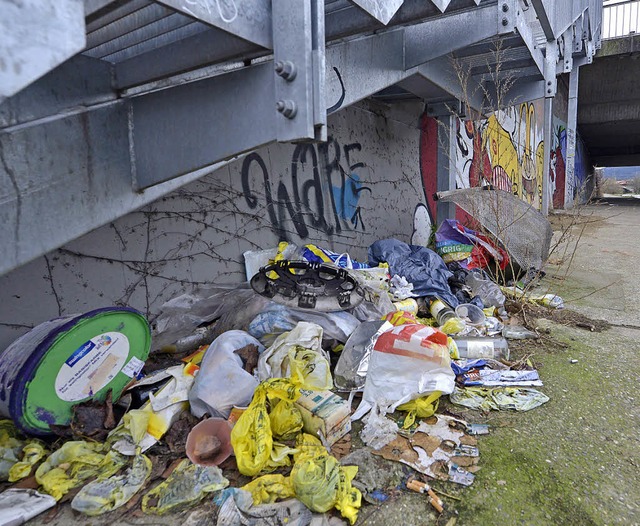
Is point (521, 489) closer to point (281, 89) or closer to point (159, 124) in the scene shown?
point (281, 89)

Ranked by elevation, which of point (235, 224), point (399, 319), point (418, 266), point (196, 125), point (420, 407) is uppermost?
point (196, 125)

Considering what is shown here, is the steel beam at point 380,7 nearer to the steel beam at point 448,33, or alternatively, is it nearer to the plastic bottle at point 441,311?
the steel beam at point 448,33

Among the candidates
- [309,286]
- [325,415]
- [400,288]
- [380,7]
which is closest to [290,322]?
[309,286]

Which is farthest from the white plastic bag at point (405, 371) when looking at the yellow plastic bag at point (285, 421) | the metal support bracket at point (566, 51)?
the metal support bracket at point (566, 51)

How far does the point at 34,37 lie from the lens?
0.76m

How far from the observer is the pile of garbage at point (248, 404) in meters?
1.60

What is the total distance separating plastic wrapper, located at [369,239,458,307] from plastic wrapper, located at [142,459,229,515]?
8.71 feet

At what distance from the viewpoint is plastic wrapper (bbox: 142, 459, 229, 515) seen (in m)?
1.56

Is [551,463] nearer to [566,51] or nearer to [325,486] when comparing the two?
[325,486]

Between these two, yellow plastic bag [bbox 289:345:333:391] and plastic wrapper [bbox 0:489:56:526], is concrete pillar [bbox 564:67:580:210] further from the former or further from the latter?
plastic wrapper [bbox 0:489:56:526]

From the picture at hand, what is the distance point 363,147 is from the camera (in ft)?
16.7

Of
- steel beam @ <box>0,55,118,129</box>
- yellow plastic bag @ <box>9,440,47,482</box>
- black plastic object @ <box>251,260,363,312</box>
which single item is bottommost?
yellow plastic bag @ <box>9,440,47,482</box>

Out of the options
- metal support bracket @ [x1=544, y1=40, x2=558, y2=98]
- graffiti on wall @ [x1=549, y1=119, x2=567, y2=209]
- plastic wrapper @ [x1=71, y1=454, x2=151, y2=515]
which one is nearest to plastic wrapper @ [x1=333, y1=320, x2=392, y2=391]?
plastic wrapper @ [x1=71, y1=454, x2=151, y2=515]

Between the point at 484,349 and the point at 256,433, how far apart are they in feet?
5.95
